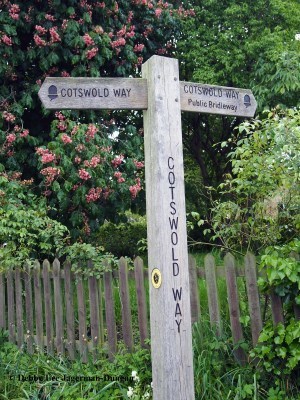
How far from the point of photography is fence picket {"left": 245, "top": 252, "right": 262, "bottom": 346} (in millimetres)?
4855

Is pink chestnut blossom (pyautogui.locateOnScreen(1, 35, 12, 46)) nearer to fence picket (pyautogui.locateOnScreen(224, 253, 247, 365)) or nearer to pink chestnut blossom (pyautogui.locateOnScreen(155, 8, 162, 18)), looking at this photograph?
pink chestnut blossom (pyautogui.locateOnScreen(155, 8, 162, 18))

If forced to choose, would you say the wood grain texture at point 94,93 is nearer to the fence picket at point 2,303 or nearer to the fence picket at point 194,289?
the fence picket at point 194,289

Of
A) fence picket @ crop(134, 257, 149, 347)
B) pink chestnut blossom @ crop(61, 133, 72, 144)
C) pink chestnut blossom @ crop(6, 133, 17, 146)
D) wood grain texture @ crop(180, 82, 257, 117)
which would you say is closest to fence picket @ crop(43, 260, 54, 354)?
fence picket @ crop(134, 257, 149, 347)

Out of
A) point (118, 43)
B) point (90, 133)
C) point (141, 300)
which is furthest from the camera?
point (118, 43)

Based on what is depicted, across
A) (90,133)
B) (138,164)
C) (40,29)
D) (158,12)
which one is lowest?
(138,164)

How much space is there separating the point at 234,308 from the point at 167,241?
151 cm

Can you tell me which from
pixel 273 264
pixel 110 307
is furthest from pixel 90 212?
pixel 273 264

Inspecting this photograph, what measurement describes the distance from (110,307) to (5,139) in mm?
3927

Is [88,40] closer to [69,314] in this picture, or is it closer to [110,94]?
[69,314]

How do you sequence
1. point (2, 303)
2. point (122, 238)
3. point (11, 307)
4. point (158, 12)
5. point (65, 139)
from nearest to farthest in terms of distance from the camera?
point (11, 307) → point (2, 303) → point (65, 139) → point (158, 12) → point (122, 238)

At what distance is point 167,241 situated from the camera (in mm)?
3789

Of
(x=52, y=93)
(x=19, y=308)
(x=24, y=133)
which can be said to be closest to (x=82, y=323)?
(x=19, y=308)

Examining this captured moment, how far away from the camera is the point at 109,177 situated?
30.0ft

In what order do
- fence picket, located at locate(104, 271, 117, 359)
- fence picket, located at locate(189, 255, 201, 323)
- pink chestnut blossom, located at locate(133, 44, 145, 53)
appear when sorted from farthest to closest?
pink chestnut blossom, located at locate(133, 44, 145, 53)
fence picket, located at locate(104, 271, 117, 359)
fence picket, located at locate(189, 255, 201, 323)
